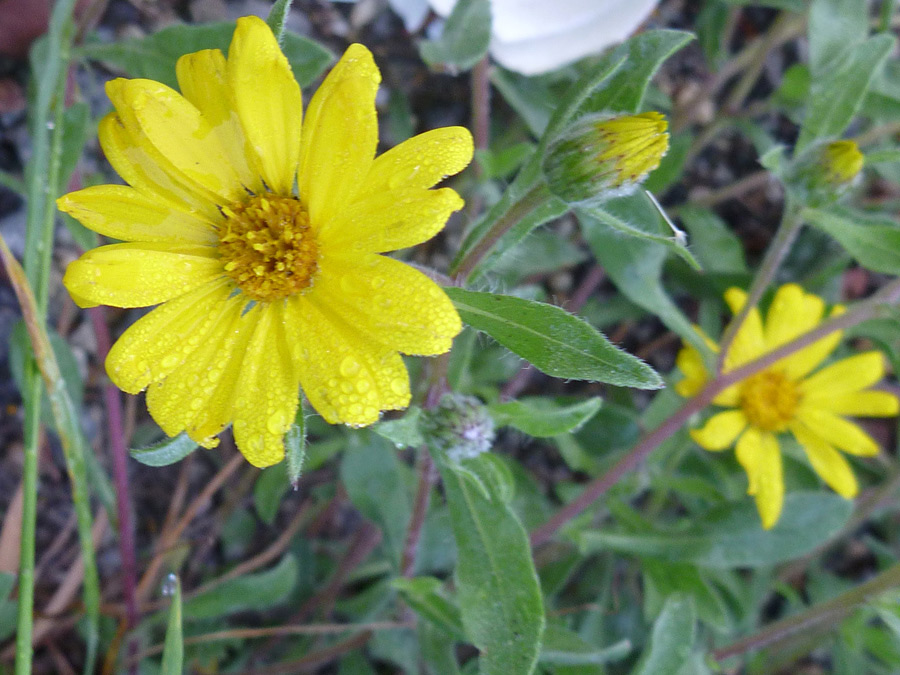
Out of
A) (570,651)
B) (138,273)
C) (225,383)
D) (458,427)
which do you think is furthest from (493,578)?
(138,273)

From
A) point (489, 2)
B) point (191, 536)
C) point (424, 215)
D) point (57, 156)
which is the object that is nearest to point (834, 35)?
point (489, 2)

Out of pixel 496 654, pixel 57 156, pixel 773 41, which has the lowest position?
pixel 496 654

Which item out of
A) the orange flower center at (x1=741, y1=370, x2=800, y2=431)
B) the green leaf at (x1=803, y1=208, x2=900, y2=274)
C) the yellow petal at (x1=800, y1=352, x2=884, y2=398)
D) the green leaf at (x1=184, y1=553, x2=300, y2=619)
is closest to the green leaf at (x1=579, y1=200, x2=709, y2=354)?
the orange flower center at (x1=741, y1=370, x2=800, y2=431)

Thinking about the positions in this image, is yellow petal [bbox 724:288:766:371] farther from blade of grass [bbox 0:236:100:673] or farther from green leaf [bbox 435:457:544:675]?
blade of grass [bbox 0:236:100:673]

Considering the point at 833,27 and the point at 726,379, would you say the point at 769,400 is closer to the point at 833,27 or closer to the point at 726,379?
the point at 726,379

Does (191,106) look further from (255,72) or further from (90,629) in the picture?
(90,629)
